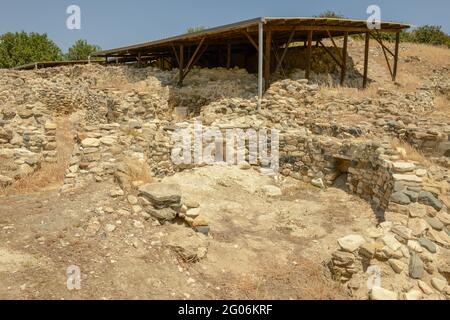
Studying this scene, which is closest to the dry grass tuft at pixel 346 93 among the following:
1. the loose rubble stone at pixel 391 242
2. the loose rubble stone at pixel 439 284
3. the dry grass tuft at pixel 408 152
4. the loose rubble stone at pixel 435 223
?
the dry grass tuft at pixel 408 152

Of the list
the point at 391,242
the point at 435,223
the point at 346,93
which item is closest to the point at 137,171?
the point at 391,242

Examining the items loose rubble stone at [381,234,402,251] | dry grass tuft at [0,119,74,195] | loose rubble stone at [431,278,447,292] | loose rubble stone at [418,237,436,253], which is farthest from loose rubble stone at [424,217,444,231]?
dry grass tuft at [0,119,74,195]

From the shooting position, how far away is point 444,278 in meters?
5.12

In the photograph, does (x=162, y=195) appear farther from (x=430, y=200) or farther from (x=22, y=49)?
(x=22, y=49)

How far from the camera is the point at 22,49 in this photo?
131 feet

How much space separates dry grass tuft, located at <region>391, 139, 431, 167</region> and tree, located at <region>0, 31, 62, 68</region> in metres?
42.3

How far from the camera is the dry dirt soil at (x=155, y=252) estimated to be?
14.3 feet

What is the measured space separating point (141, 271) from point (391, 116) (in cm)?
897

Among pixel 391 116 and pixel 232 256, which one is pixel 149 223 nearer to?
pixel 232 256

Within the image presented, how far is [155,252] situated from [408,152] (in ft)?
21.9

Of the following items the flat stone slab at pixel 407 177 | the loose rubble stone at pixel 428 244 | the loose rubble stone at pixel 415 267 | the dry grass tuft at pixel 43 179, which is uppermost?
the flat stone slab at pixel 407 177

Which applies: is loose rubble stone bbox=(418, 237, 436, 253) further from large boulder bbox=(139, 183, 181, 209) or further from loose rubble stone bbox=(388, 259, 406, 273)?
large boulder bbox=(139, 183, 181, 209)

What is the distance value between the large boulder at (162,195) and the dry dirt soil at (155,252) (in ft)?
1.11

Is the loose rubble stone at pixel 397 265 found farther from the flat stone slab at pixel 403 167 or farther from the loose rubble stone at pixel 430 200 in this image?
the flat stone slab at pixel 403 167
